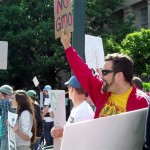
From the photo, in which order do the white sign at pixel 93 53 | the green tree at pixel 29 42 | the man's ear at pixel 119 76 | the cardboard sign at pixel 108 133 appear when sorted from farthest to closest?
1. the green tree at pixel 29 42
2. the white sign at pixel 93 53
3. the man's ear at pixel 119 76
4. the cardboard sign at pixel 108 133

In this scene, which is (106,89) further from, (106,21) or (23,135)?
(106,21)

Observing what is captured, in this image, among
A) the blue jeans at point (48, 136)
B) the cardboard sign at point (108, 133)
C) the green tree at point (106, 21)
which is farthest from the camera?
the green tree at point (106, 21)

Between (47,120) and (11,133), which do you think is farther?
(47,120)

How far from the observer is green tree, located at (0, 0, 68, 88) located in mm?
28781

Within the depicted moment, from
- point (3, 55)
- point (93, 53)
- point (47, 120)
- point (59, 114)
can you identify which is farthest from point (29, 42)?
point (59, 114)

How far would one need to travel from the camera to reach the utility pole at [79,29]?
5.57 metres

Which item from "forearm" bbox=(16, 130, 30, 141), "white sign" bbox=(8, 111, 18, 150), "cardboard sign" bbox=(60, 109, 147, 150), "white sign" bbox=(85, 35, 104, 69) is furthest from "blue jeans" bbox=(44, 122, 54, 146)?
"cardboard sign" bbox=(60, 109, 147, 150)

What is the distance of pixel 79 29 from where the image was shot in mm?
5629

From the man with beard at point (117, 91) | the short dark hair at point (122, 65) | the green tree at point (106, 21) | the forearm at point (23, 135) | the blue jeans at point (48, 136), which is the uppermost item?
the green tree at point (106, 21)

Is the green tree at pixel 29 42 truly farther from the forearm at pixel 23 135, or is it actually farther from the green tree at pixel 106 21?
the forearm at pixel 23 135

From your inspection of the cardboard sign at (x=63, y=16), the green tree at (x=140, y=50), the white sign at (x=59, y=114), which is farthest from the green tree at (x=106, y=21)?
the white sign at (x=59, y=114)

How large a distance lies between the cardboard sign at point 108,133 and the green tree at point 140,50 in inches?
742

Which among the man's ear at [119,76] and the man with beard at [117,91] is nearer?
the man with beard at [117,91]

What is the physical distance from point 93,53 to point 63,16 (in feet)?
4.27
